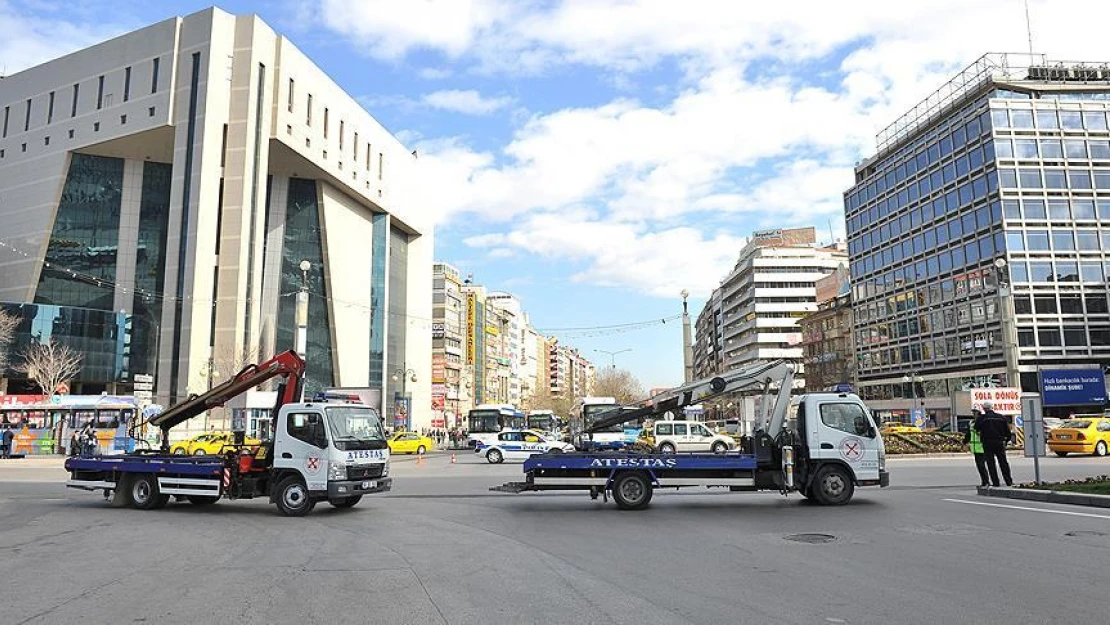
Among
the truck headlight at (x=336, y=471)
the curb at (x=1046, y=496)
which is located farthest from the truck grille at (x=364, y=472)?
the curb at (x=1046, y=496)

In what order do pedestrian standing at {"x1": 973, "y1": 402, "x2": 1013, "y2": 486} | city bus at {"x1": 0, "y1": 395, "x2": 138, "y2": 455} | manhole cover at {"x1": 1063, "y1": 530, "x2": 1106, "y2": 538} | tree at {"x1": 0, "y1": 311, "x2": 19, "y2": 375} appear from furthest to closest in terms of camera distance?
1. tree at {"x1": 0, "y1": 311, "x2": 19, "y2": 375}
2. city bus at {"x1": 0, "y1": 395, "x2": 138, "y2": 455}
3. pedestrian standing at {"x1": 973, "y1": 402, "x2": 1013, "y2": 486}
4. manhole cover at {"x1": 1063, "y1": 530, "x2": 1106, "y2": 538}

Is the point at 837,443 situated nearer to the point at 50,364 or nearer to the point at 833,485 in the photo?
the point at 833,485

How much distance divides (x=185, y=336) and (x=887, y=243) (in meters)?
68.3

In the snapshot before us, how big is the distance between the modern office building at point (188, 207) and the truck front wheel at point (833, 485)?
5185 cm

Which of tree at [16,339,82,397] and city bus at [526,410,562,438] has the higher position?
tree at [16,339,82,397]

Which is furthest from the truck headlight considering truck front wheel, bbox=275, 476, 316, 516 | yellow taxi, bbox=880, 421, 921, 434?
yellow taxi, bbox=880, 421, 921, 434

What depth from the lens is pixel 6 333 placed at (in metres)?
54.9

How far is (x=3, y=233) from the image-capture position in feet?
228

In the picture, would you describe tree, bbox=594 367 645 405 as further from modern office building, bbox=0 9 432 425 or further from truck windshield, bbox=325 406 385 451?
truck windshield, bbox=325 406 385 451

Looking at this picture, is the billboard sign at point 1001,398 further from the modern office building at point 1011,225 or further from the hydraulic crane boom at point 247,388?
the hydraulic crane boom at point 247,388

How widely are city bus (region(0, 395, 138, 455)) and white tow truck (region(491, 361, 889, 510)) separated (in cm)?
3493

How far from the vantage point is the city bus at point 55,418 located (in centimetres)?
4172

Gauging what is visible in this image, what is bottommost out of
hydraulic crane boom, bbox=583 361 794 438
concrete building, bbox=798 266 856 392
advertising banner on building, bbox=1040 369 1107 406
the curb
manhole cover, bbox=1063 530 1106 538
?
manhole cover, bbox=1063 530 1106 538

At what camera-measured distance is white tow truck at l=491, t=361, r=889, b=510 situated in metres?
14.7
